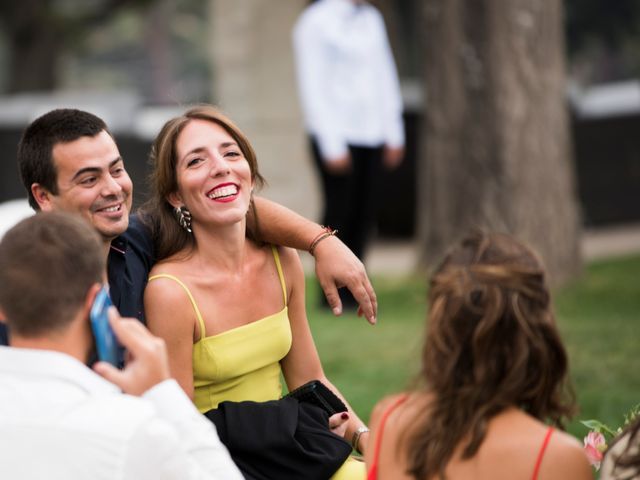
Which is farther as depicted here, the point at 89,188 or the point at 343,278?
the point at 343,278

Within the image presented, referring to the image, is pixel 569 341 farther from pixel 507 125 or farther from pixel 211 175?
pixel 211 175

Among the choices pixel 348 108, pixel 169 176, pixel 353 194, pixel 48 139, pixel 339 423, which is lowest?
pixel 353 194

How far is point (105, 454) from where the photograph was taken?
246 centimetres

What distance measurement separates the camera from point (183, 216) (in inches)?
141

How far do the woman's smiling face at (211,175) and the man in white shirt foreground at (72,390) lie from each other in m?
0.91

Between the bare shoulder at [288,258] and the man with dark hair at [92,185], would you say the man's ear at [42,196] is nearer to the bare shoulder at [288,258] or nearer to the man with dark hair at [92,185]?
the man with dark hair at [92,185]

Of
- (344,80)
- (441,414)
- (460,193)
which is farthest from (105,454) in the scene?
(460,193)

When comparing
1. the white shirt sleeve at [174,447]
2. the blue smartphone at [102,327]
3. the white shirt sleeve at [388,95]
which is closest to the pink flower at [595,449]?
the white shirt sleeve at [174,447]

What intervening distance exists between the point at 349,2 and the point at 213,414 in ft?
18.0

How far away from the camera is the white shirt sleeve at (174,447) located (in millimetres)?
2465

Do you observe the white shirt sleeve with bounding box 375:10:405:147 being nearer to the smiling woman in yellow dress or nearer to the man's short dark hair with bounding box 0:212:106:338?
the smiling woman in yellow dress

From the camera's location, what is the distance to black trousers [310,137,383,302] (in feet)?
27.3

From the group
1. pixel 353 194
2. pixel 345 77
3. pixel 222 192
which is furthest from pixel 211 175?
pixel 345 77

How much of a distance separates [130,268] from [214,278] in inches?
9.4
